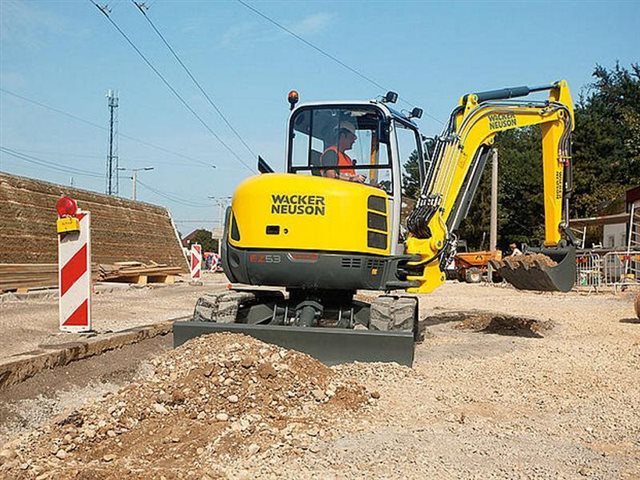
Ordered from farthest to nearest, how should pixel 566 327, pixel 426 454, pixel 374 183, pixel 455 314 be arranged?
pixel 455 314
pixel 566 327
pixel 374 183
pixel 426 454

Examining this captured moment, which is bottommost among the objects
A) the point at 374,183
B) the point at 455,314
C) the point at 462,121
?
the point at 455,314

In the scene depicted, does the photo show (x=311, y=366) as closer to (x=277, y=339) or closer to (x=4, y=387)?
(x=277, y=339)

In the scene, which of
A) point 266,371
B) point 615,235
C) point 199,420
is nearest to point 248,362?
point 266,371

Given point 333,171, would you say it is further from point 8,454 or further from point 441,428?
point 8,454

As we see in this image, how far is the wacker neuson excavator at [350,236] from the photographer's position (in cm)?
694

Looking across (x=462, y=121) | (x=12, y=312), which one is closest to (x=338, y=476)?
(x=462, y=121)

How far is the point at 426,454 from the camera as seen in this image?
408 cm

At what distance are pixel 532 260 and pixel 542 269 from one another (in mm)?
202

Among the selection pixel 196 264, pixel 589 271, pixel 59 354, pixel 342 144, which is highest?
pixel 342 144

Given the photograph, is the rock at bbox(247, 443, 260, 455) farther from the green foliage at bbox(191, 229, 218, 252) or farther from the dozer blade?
the green foliage at bbox(191, 229, 218, 252)

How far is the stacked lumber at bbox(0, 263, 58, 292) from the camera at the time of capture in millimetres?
14477

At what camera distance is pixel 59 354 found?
589cm

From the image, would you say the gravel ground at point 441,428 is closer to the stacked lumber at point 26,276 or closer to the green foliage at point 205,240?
the stacked lumber at point 26,276

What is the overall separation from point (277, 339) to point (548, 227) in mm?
4960
